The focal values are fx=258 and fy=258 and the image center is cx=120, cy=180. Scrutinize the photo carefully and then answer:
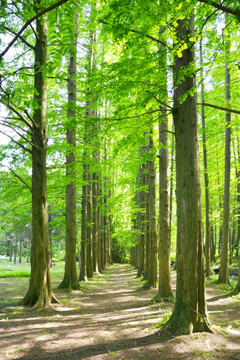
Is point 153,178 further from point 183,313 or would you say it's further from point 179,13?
point 179,13

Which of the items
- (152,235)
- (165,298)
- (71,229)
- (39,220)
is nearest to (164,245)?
(165,298)

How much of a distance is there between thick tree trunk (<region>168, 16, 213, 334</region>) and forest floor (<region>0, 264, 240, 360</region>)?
0.30m

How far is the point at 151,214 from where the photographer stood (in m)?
10.0

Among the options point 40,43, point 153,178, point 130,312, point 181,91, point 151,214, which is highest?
point 40,43

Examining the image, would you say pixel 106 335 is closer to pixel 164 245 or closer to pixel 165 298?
pixel 165 298

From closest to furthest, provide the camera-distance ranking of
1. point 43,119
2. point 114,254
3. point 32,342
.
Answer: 1. point 32,342
2. point 43,119
3. point 114,254

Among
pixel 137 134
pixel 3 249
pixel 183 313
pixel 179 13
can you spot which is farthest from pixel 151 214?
pixel 3 249

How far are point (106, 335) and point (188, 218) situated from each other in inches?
100

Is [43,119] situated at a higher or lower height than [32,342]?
higher

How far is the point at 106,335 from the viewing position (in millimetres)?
4598

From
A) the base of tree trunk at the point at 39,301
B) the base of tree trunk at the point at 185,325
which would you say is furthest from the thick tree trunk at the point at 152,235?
the base of tree trunk at the point at 185,325

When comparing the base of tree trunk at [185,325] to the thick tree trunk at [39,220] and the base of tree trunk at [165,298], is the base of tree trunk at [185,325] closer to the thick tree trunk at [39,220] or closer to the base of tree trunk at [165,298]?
the base of tree trunk at [165,298]

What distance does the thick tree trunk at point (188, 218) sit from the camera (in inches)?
169

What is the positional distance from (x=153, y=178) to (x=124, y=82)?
18.4 ft
